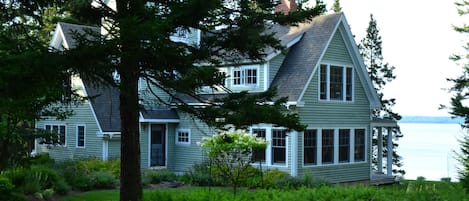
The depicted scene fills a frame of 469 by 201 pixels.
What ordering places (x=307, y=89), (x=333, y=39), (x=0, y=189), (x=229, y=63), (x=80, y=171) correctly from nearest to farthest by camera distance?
(x=229, y=63) < (x=0, y=189) < (x=80, y=171) < (x=307, y=89) < (x=333, y=39)

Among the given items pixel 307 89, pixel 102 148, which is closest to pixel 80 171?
pixel 102 148

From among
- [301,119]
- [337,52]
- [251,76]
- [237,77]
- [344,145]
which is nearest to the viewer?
[301,119]

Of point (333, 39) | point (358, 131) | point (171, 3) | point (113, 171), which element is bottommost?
point (113, 171)

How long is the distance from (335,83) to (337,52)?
1223mm

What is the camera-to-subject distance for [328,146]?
21.5 m

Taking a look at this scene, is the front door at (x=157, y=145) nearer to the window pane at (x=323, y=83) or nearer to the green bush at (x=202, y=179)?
the green bush at (x=202, y=179)

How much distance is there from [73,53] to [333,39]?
1605cm

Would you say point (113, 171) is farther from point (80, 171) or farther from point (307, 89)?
point (307, 89)

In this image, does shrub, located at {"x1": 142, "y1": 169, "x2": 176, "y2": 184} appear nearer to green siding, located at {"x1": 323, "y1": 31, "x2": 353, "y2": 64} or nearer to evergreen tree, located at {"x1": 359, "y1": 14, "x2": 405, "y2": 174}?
green siding, located at {"x1": 323, "y1": 31, "x2": 353, "y2": 64}

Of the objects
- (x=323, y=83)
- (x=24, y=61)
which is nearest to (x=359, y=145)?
(x=323, y=83)

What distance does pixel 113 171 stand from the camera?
19828 mm

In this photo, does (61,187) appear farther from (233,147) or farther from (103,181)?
(233,147)

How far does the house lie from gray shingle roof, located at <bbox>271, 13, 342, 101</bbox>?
4cm

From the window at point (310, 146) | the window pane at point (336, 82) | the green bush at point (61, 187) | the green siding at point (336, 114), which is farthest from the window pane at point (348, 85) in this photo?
the green bush at point (61, 187)
